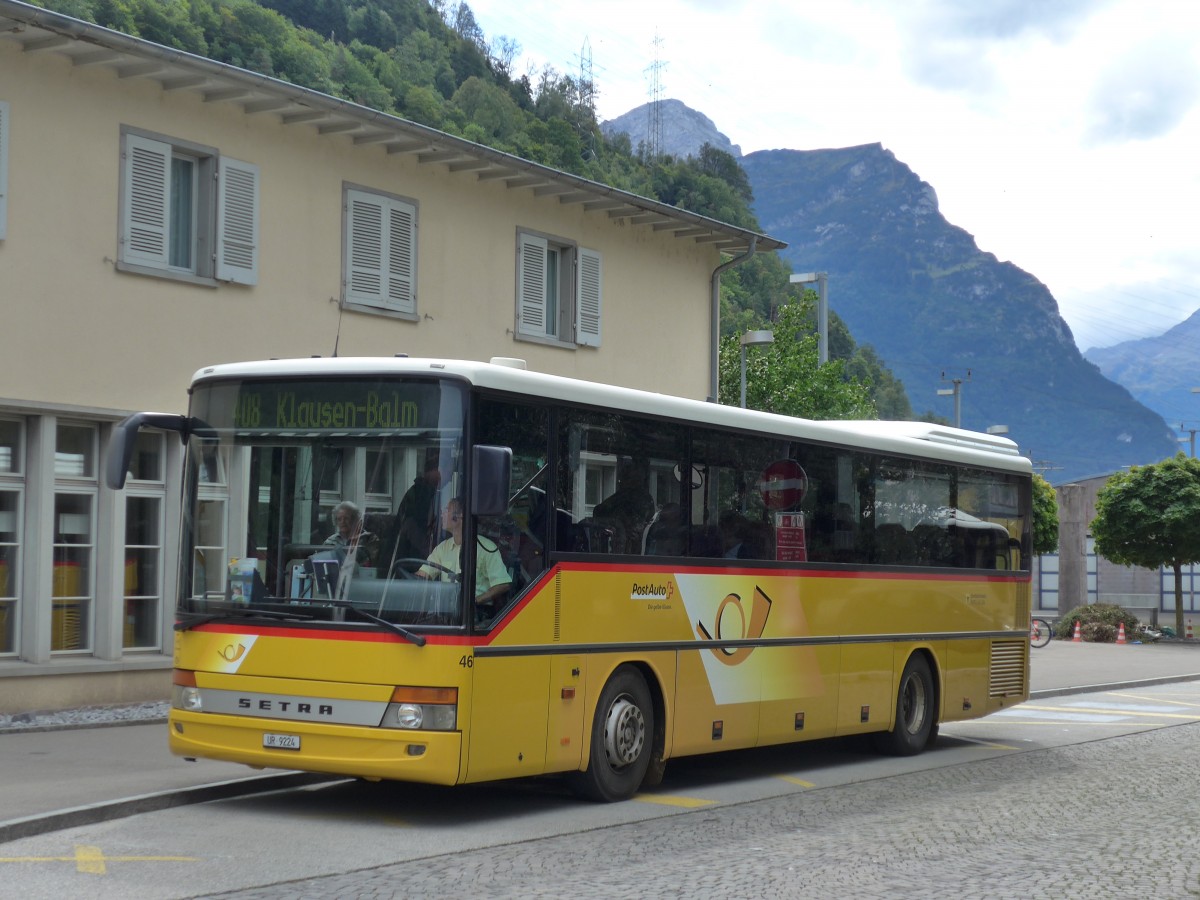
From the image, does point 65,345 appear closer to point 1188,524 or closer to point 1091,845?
point 1091,845

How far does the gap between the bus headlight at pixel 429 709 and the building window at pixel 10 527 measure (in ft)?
24.6

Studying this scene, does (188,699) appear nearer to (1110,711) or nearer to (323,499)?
(323,499)

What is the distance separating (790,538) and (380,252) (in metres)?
8.24

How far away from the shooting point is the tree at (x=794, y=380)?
45406 millimetres

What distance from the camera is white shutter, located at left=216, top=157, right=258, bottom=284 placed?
→ 56.5 ft

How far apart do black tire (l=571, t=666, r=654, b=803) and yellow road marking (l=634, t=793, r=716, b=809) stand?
151 millimetres

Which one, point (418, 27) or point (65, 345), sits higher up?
point (418, 27)

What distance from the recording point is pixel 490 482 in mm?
9258

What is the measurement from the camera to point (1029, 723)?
18828 millimetres

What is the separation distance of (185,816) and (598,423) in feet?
12.0

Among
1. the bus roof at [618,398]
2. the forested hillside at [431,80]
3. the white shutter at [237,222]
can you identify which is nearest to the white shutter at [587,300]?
the white shutter at [237,222]

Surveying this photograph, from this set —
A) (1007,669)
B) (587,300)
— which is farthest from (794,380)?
(1007,669)

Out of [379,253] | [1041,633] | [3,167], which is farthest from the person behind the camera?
[1041,633]

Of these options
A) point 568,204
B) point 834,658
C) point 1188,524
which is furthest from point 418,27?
point 834,658
